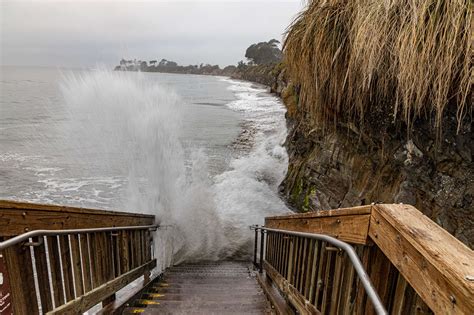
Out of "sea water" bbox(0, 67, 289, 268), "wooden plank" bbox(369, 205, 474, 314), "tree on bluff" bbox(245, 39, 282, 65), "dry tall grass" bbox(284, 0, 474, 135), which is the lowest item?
"sea water" bbox(0, 67, 289, 268)

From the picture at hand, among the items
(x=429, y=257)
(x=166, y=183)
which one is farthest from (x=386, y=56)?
(x=166, y=183)

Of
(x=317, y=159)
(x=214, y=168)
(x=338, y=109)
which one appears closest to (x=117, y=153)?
(x=214, y=168)

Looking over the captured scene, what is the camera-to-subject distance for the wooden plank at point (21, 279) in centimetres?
194

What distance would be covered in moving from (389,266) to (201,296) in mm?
3042

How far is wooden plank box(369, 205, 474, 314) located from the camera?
0.99 m

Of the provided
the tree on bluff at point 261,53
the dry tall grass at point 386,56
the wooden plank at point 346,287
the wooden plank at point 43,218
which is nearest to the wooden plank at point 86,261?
the wooden plank at point 43,218

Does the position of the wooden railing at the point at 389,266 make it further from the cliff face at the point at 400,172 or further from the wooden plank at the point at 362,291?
the cliff face at the point at 400,172

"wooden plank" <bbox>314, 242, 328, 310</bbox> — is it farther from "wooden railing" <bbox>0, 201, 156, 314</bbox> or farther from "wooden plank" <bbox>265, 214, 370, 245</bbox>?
"wooden railing" <bbox>0, 201, 156, 314</bbox>

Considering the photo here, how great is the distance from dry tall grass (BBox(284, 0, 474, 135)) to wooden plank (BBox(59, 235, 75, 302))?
332cm

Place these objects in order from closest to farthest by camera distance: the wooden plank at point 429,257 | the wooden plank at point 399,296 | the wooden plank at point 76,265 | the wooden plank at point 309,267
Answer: the wooden plank at point 429,257
the wooden plank at point 399,296
the wooden plank at point 76,265
the wooden plank at point 309,267

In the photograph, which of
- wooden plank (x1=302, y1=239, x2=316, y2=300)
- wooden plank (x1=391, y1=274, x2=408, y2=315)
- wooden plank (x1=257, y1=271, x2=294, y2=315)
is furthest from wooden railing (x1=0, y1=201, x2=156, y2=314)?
wooden plank (x1=391, y1=274, x2=408, y2=315)

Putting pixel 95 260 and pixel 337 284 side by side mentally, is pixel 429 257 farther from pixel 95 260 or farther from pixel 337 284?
pixel 95 260

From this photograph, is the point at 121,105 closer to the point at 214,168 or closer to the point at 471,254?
the point at 214,168

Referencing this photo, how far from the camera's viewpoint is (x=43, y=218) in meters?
2.28
